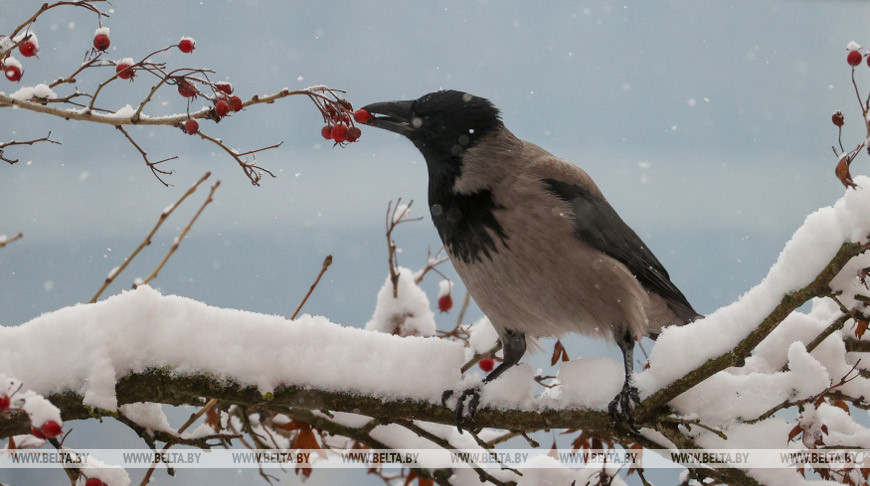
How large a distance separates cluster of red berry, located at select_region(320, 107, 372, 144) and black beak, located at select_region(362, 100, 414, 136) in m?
0.65

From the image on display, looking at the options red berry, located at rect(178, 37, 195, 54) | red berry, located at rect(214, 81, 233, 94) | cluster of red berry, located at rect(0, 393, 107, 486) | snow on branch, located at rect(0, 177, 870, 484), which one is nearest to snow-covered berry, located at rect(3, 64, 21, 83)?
red berry, located at rect(178, 37, 195, 54)

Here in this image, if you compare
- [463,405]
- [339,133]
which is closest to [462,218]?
[339,133]

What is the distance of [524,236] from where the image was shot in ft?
7.18

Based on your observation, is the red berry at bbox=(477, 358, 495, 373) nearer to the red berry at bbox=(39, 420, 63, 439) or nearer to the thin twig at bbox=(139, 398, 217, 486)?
the thin twig at bbox=(139, 398, 217, 486)

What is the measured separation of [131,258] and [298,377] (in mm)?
551

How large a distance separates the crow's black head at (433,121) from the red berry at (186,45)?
30.0 inches

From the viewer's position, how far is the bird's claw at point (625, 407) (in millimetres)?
1577

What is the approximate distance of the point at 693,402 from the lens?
62.4 inches

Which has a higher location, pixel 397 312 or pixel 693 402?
pixel 397 312

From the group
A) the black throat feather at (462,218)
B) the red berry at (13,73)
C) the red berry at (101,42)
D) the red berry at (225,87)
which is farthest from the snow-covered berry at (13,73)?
the black throat feather at (462,218)

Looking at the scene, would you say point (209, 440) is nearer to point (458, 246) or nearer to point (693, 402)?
point (458, 246)

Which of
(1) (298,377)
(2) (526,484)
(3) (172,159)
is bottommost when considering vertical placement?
(2) (526,484)

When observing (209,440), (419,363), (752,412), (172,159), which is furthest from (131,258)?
(752,412)

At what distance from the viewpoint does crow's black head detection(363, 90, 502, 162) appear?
8.25 ft
